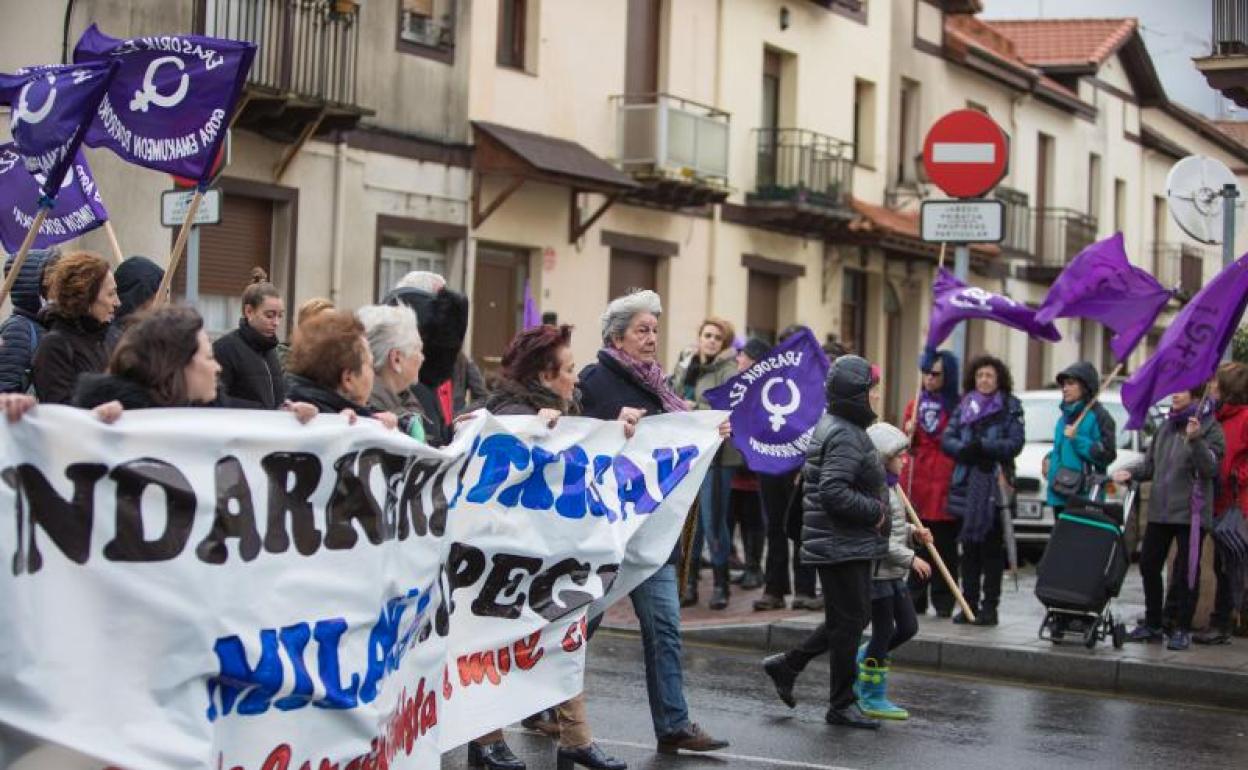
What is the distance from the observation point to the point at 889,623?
32.6ft

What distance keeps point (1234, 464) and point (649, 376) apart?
18.2 feet

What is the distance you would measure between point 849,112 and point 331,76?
13.2m

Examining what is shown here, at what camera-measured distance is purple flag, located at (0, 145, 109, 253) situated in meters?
10.2

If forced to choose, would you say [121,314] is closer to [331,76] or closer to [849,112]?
[331,76]

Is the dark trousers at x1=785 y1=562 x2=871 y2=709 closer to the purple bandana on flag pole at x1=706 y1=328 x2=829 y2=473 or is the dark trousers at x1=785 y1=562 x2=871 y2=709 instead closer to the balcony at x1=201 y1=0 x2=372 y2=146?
the purple bandana on flag pole at x1=706 y1=328 x2=829 y2=473

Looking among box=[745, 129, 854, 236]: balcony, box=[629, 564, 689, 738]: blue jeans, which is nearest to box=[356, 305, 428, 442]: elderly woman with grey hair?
box=[629, 564, 689, 738]: blue jeans

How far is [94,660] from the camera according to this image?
16.8 ft

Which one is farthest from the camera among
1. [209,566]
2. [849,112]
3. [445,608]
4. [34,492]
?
[849,112]

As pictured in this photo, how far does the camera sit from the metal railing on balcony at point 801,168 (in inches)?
1137

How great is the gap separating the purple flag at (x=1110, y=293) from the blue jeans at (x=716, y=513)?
2.67 m

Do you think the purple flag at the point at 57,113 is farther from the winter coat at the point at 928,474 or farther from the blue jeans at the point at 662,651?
the winter coat at the point at 928,474

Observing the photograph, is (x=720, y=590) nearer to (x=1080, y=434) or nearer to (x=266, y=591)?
(x=1080, y=434)

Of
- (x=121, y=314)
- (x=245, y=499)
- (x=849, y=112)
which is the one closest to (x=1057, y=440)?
(x=121, y=314)

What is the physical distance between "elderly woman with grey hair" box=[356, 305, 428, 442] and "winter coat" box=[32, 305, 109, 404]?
3.71 feet
